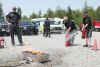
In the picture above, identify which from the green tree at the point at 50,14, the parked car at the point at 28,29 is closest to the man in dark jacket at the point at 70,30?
the parked car at the point at 28,29

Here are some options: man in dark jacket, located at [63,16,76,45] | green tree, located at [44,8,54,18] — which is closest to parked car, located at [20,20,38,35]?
man in dark jacket, located at [63,16,76,45]

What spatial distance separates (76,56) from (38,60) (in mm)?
2531

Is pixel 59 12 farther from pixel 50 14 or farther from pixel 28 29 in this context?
pixel 28 29

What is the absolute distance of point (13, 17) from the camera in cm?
1995

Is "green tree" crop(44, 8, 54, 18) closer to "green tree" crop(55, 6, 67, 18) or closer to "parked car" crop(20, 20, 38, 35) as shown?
"green tree" crop(55, 6, 67, 18)

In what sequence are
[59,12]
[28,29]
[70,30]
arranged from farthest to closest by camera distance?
[59,12], [28,29], [70,30]

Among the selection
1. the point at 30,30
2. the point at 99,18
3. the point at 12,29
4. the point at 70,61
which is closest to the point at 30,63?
the point at 70,61

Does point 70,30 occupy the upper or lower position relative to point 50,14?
upper

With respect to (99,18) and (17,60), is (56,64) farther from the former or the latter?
(99,18)

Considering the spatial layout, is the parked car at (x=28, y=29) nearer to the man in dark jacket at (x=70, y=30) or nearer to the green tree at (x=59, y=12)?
the man in dark jacket at (x=70, y=30)

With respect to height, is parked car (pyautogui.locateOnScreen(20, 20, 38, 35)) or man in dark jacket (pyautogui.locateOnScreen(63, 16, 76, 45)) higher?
man in dark jacket (pyautogui.locateOnScreen(63, 16, 76, 45))

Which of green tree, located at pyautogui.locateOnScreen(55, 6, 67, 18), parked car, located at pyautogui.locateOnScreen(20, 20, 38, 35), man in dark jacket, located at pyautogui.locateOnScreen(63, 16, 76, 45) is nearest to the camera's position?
man in dark jacket, located at pyautogui.locateOnScreen(63, 16, 76, 45)

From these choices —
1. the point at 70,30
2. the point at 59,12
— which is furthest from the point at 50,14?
the point at 70,30

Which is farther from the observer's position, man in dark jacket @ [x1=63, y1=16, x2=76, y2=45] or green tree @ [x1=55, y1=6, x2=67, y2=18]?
green tree @ [x1=55, y1=6, x2=67, y2=18]
